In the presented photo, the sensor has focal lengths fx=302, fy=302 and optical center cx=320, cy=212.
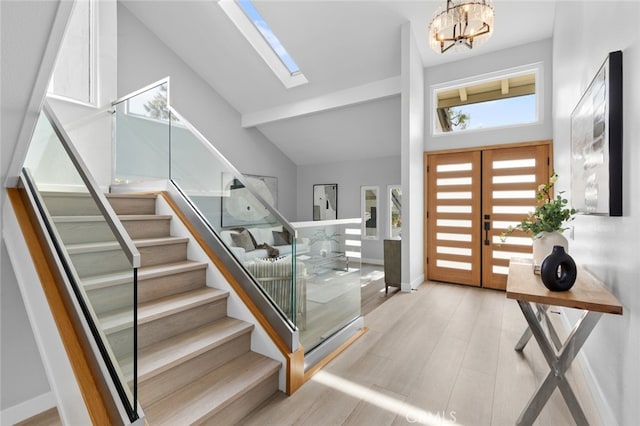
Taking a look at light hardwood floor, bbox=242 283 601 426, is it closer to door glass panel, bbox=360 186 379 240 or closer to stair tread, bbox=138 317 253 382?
stair tread, bbox=138 317 253 382

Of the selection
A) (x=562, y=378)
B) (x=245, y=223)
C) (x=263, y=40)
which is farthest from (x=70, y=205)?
(x=263, y=40)

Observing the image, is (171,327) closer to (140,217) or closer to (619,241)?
(140,217)

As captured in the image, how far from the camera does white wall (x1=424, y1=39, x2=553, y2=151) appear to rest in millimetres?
4234

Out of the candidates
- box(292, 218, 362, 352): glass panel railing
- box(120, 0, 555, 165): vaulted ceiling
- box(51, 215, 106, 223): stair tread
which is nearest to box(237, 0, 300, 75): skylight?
box(120, 0, 555, 165): vaulted ceiling

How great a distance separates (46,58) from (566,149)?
13.5ft

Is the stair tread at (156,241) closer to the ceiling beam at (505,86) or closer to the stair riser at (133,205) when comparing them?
the stair riser at (133,205)

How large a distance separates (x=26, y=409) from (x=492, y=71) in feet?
20.4

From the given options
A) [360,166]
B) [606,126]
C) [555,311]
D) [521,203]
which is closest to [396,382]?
[606,126]

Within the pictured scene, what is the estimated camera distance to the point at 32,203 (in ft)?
6.24

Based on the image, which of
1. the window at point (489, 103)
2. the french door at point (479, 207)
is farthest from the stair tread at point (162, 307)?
the window at point (489, 103)

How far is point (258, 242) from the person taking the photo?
2441mm

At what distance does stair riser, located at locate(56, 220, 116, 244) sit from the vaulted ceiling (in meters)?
4.45

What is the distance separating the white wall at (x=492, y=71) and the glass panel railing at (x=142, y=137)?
388cm

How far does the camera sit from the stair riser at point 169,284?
2115 millimetres
